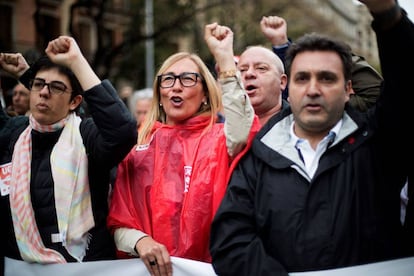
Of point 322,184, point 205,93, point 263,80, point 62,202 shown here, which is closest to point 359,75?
point 263,80

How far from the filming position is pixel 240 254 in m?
2.80

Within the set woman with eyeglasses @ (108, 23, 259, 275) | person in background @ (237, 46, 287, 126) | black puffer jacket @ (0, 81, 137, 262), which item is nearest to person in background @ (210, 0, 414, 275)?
woman with eyeglasses @ (108, 23, 259, 275)

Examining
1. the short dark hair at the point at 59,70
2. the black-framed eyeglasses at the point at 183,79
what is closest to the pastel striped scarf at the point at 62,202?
the short dark hair at the point at 59,70

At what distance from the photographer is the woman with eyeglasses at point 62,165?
330cm

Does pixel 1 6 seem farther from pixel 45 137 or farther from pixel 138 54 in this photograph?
pixel 45 137

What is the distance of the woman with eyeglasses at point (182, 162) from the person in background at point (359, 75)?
70 centimetres

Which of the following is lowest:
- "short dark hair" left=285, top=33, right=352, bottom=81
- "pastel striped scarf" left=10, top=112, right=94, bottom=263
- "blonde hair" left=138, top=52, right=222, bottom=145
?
"pastel striped scarf" left=10, top=112, right=94, bottom=263

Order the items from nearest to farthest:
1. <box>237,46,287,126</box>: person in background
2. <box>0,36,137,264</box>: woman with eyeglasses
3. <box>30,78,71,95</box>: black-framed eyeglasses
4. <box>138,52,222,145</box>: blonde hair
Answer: <box>0,36,137,264</box>: woman with eyeglasses → <box>30,78,71,95</box>: black-framed eyeglasses → <box>138,52,222,145</box>: blonde hair → <box>237,46,287,126</box>: person in background

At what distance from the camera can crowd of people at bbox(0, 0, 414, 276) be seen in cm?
274

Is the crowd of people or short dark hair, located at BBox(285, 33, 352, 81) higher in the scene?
short dark hair, located at BBox(285, 33, 352, 81)

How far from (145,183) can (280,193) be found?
94 centimetres

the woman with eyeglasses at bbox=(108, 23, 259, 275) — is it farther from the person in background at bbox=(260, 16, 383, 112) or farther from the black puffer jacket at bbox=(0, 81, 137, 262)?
the person in background at bbox=(260, 16, 383, 112)

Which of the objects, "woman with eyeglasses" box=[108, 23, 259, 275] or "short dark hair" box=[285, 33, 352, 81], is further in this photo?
"woman with eyeglasses" box=[108, 23, 259, 275]

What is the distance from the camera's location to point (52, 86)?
3598 mm
